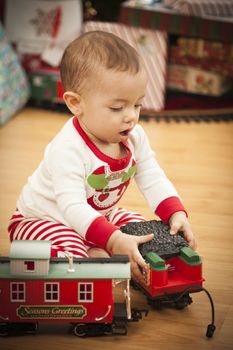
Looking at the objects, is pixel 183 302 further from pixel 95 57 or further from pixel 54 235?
pixel 95 57

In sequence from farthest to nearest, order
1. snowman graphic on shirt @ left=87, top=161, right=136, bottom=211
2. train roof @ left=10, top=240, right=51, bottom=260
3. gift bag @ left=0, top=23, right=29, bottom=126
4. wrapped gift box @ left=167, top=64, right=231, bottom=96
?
wrapped gift box @ left=167, top=64, right=231, bottom=96
gift bag @ left=0, top=23, right=29, bottom=126
snowman graphic on shirt @ left=87, top=161, right=136, bottom=211
train roof @ left=10, top=240, right=51, bottom=260

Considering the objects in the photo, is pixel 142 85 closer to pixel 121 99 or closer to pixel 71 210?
pixel 121 99

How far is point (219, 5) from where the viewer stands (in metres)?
2.57

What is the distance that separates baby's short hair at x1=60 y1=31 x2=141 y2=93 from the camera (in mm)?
1276

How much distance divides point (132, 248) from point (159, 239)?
0.25 feet

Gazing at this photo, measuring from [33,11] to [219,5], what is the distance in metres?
0.69

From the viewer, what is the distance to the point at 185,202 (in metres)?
1.88

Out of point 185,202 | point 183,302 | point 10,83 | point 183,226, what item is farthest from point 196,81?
point 183,302

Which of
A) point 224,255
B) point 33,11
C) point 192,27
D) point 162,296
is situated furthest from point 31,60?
point 162,296

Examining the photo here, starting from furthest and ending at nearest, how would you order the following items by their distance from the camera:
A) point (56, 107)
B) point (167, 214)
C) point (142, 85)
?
point (56, 107) → point (167, 214) → point (142, 85)

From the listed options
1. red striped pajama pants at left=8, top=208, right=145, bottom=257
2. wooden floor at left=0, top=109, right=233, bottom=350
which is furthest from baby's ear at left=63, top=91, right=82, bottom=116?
wooden floor at left=0, top=109, right=233, bottom=350

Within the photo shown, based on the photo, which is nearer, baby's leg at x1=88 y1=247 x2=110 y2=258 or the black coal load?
the black coal load

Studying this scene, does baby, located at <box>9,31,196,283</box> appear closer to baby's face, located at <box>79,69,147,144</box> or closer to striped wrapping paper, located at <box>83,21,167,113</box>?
baby's face, located at <box>79,69,147,144</box>

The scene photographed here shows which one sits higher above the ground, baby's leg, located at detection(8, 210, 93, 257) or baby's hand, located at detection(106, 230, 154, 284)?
baby's hand, located at detection(106, 230, 154, 284)
